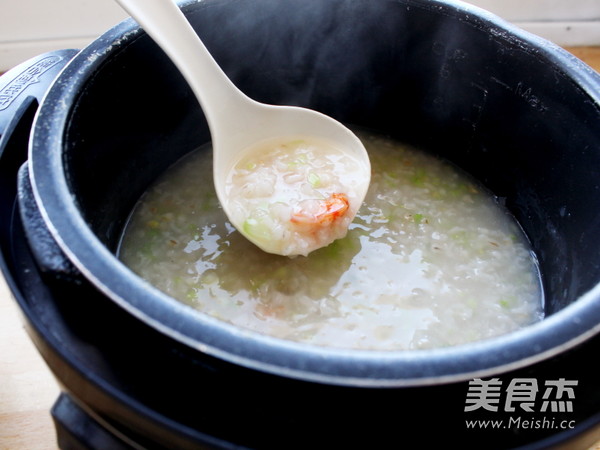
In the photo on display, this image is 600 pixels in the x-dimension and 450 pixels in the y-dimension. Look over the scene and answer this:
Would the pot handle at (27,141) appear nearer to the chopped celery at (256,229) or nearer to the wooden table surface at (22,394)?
the wooden table surface at (22,394)

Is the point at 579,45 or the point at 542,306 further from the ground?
the point at 579,45

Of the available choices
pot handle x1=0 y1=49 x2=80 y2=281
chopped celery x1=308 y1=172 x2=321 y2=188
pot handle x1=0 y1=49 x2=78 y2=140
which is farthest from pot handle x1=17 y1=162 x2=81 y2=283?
chopped celery x1=308 y1=172 x2=321 y2=188

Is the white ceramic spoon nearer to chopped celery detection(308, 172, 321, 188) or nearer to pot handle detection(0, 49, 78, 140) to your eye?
chopped celery detection(308, 172, 321, 188)

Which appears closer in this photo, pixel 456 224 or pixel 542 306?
pixel 542 306

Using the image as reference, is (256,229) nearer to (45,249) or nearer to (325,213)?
(325,213)

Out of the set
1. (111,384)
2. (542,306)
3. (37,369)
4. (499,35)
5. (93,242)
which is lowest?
(37,369)

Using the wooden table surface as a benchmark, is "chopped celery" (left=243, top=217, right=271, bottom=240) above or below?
above

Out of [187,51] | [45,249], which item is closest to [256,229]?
[187,51]

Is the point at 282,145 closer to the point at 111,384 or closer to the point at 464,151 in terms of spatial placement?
the point at 464,151

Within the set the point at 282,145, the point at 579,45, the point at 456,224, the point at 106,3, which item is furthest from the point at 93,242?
the point at 579,45
